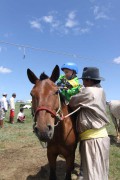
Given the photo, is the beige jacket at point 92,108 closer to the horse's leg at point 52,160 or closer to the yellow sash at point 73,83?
the yellow sash at point 73,83

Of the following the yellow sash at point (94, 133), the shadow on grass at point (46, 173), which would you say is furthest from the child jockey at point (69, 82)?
the shadow on grass at point (46, 173)

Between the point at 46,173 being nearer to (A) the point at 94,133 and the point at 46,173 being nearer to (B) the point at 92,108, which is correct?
(A) the point at 94,133

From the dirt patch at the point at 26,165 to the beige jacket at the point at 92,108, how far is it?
8.03 feet

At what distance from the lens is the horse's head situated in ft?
Result: 11.6

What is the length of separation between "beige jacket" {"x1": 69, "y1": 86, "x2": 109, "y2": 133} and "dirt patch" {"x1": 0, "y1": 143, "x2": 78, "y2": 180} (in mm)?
2447

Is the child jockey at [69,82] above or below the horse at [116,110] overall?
above

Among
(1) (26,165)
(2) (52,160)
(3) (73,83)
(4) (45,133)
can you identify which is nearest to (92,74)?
(3) (73,83)

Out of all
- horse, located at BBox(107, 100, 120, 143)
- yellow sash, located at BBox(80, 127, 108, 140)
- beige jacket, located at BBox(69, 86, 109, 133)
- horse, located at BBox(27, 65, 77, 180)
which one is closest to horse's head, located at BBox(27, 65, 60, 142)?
horse, located at BBox(27, 65, 77, 180)

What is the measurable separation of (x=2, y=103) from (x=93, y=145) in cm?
1154

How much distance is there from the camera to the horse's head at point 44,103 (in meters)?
3.53

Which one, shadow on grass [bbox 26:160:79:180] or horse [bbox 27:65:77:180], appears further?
shadow on grass [bbox 26:160:79:180]

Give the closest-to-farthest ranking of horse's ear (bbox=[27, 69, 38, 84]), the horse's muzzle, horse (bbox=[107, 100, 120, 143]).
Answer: the horse's muzzle → horse's ear (bbox=[27, 69, 38, 84]) → horse (bbox=[107, 100, 120, 143])

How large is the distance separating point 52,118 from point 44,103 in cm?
23

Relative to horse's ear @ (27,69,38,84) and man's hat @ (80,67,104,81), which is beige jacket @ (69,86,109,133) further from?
horse's ear @ (27,69,38,84)
